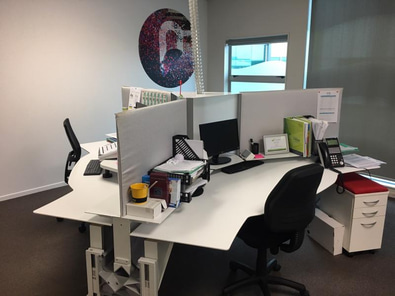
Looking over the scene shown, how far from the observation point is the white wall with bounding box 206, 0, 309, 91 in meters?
4.38

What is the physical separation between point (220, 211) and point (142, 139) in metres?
0.63

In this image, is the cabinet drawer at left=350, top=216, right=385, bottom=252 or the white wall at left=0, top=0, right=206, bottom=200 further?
the white wall at left=0, top=0, right=206, bottom=200

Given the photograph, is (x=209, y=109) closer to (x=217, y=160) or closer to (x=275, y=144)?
(x=217, y=160)

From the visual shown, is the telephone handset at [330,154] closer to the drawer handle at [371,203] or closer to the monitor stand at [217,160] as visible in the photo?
the drawer handle at [371,203]

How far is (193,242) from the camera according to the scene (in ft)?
4.99

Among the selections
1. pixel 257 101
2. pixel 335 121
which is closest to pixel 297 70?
pixel 335 121

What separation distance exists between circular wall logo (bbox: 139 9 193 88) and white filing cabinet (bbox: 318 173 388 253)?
2.96 m

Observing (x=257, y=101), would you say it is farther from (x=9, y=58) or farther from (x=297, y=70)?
(x=9, y=58)

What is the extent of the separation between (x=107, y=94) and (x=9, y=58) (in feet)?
3.97

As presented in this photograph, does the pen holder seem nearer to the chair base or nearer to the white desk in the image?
the white desk

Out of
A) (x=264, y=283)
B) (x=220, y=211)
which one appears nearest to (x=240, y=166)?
(x=220, y=211)

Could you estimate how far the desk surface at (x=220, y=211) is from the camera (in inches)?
61.7

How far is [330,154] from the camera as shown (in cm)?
261

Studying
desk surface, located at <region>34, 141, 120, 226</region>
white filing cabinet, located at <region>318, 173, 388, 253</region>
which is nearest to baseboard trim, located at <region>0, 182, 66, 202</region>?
desk surface, located at <region>34, 141, 120, 226</region>
